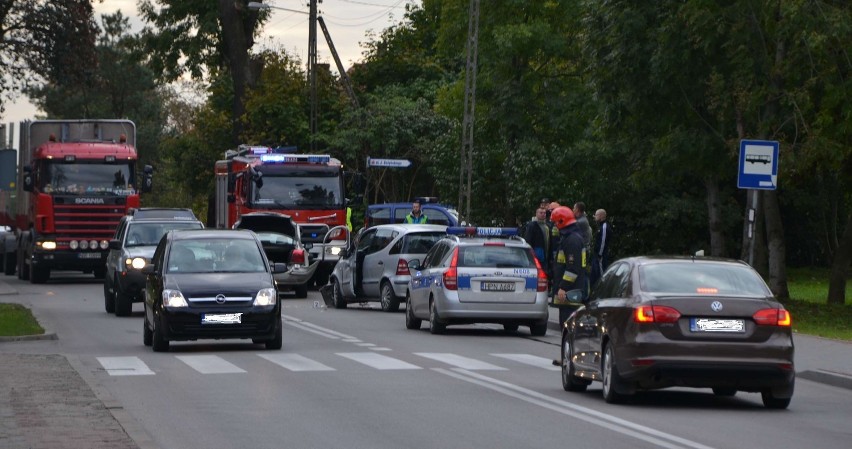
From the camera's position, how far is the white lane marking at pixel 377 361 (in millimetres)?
19109

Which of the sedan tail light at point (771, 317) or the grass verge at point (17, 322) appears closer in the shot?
the sedan tail light at point (771, 317)

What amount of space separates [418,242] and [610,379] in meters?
15.7

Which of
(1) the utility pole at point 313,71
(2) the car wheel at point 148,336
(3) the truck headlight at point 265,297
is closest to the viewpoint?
(3) the truck headlight at point 265,297

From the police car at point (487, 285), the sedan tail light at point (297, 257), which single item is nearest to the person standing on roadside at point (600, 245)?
the police car at point (487, 285)

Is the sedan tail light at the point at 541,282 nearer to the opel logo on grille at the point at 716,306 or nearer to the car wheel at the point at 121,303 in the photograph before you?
the car wheel at the point at 121,303

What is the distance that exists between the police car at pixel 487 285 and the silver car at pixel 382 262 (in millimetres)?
5092

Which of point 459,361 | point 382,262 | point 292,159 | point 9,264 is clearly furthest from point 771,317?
point 9,264

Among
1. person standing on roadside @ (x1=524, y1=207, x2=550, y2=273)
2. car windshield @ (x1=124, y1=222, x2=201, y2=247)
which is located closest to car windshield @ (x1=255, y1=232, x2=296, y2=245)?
car windshield @ (x1=124, y1=222, x2=201, y2=247)

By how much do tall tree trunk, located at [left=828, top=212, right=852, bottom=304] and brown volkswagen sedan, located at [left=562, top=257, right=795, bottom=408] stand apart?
2059cm

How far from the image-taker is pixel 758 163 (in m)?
22.7

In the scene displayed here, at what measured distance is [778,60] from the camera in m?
30.6

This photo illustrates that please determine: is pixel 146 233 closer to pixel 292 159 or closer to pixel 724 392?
pixel 292 159

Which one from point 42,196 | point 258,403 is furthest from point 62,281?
point 258,403


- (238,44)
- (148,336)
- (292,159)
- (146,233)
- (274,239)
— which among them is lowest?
(148,336)
